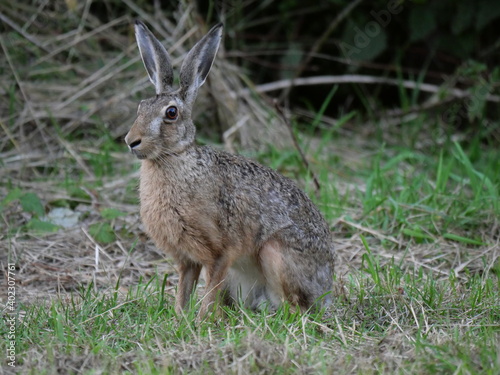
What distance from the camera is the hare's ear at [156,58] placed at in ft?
14.9

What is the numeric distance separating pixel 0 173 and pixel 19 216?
79 centimetres

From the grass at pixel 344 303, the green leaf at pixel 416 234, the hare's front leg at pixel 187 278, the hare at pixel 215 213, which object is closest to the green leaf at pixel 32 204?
the grass at pixel 344 303

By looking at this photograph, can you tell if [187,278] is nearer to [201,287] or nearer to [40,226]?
[201,287]

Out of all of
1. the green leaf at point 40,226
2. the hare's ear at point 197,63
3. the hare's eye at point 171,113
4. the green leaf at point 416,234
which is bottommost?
the green leaf at point 416,234

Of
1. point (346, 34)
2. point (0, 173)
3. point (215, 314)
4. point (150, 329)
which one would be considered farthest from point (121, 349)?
point (346, 34)

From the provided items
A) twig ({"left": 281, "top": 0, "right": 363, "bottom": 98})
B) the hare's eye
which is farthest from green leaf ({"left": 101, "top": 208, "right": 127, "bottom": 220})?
twig ({"left": 281, "top": 0, "right": 363, "bottom": 98})

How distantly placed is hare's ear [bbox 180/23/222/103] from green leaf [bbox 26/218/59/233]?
167 centimetres

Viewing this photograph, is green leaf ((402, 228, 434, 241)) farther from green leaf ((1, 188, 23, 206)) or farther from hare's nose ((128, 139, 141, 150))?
green leaf ((1, 188, 23, 206))

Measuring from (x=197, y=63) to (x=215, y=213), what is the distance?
0.97 meters

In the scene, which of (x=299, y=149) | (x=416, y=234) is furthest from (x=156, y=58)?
(x=416, y=234)

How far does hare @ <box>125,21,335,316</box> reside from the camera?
14.0 feet

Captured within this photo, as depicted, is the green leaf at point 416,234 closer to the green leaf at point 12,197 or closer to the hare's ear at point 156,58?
the hare's ear at point 156,58

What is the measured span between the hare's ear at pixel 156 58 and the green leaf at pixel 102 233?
136 centimetres

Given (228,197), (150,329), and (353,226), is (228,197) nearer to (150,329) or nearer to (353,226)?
(150,329)
